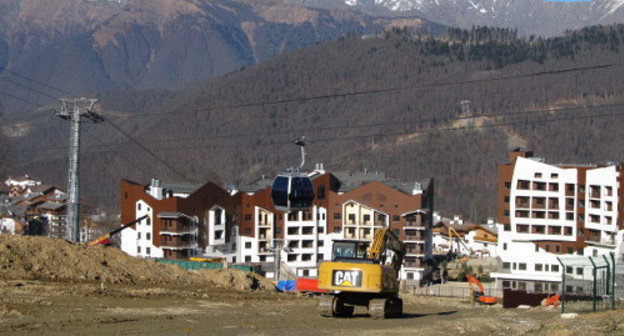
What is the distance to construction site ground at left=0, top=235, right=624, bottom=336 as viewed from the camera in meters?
26.4

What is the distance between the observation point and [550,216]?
327ft

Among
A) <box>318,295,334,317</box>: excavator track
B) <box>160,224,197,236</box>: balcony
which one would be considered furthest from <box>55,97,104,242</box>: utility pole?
<box>160,224,197,236</box>: balcony

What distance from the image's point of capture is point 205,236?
97812 millimetres

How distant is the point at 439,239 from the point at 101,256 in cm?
10411

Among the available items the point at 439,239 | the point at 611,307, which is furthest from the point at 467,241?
the point at 611,307

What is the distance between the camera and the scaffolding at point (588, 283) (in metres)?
31.8

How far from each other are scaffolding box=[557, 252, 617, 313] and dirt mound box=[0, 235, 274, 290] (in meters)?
14.5

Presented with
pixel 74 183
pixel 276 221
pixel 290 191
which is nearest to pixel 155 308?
pixel 290 191

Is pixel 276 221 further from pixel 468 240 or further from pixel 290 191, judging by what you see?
pixel 290 191

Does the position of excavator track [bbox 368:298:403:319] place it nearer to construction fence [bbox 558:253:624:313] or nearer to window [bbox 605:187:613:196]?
construction fence [bbox 558:253:624:313]

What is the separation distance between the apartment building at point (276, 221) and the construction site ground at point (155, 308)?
51.9m

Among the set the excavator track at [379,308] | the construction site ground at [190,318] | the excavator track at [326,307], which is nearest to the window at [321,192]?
the construction site ground at [190,318]

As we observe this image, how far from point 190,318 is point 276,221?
7293 centimetres

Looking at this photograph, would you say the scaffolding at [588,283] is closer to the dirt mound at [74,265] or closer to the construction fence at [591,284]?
the construction fence at [591,284]
